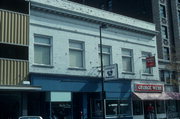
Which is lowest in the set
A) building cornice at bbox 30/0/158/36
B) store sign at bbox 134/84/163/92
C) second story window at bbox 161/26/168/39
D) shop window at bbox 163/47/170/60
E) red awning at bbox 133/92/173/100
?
red awning at bbox 133/92/173/100

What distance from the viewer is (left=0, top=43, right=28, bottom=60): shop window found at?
2394 cm

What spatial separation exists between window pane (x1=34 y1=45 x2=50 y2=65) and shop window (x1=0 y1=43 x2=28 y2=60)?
1.14m

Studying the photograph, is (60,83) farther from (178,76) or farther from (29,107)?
(178,76)

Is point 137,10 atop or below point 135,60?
atop

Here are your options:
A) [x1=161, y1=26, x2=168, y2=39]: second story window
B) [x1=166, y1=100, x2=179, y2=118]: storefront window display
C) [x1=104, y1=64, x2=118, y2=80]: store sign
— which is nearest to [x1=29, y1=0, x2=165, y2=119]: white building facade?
[x1=104, y1=64, x2=118, y2=80]: store sign

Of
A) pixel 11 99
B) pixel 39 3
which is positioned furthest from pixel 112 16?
pixel 11 99

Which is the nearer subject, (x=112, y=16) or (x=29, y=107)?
(x=29, y=107)

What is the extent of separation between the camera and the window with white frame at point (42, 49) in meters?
26.0

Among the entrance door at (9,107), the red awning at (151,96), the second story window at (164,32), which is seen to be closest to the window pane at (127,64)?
the red awning at (151,96)

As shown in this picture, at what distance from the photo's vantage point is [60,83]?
2644cm

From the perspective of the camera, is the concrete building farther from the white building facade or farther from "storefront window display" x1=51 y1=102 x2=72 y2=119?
"storefront window display" x1=51 y1=102 x2=72 y2=119

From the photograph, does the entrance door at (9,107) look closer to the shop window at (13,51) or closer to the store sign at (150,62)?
the shop window at (13,51)

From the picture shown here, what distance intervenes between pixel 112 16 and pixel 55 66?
9338 mm

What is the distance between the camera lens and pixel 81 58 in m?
29.2
